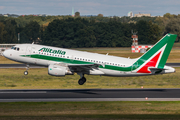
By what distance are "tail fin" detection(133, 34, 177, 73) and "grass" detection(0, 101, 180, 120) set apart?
370 inches

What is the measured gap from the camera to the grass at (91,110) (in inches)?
997

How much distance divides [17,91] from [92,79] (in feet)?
51.6

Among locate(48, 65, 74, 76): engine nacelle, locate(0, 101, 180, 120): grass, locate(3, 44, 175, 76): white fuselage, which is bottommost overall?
locate(0, 101, 180, 120): grass

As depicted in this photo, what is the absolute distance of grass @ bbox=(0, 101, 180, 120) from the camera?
25328 mm

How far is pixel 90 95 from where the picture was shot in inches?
1417

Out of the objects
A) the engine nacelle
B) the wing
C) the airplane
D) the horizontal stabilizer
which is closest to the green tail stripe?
the airplane

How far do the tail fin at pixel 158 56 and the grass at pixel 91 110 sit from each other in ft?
30.8

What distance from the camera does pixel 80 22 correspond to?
164875 millimetres

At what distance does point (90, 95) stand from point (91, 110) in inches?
323

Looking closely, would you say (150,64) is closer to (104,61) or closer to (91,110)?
(104,61)

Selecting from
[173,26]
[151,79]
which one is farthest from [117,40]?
[151,79]

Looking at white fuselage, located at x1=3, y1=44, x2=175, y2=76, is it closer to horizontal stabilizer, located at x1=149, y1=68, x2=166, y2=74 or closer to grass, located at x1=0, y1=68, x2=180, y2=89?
horizontal stabilizer, located at x1=149, y1=68, x2=166, y2=74

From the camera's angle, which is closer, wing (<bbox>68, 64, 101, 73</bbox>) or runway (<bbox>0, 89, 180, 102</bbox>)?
runway (<bbox>0, 89, 180, 102</bbox>)

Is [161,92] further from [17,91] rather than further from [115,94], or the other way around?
[17,91]
